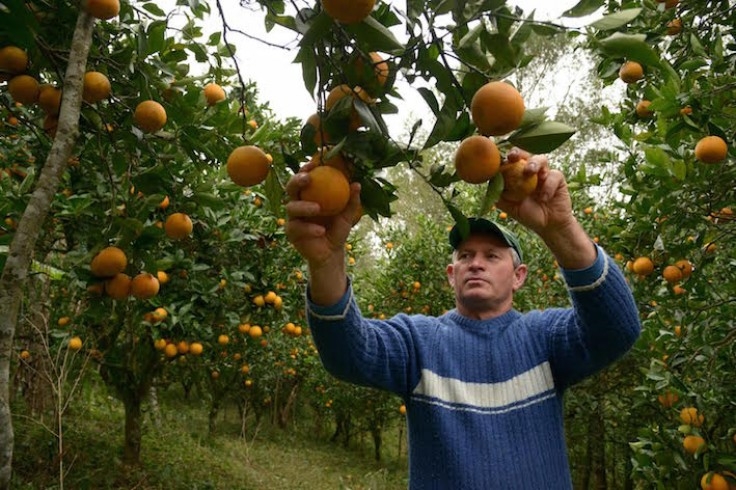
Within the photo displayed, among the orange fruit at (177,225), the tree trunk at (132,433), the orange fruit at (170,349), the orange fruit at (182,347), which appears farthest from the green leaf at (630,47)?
the tree trunk at (132,433)

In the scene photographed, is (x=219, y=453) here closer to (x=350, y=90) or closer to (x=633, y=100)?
(x=633, y=100)

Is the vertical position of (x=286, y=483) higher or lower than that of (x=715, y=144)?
lower

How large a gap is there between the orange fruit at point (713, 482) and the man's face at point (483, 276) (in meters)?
1.22

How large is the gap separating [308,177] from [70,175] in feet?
11.2

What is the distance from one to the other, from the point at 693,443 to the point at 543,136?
6.95 feet

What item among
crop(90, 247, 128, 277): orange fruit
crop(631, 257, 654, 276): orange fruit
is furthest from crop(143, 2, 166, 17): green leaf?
crop(631, 257, 654, 276): orange fruit

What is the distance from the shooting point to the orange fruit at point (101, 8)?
4.99 feet

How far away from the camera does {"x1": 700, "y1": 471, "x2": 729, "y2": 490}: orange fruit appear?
2.35 meters

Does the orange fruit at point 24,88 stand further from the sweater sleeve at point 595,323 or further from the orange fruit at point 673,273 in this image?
the orange fruit at point 673,273

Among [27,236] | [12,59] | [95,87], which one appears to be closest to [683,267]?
[95,87]

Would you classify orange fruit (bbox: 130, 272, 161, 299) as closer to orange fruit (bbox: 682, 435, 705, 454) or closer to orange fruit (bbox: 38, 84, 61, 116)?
orange fruit (bbox: 38, 84, 61, 116)

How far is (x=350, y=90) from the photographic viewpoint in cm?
100

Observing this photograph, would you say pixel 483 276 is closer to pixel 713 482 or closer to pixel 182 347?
pixel 713 482

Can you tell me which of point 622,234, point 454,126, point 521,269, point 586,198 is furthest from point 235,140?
point 586,198
